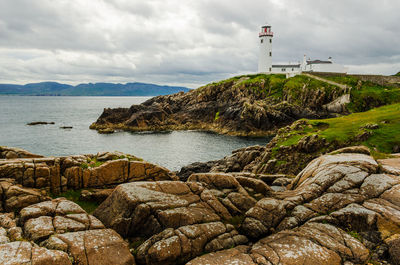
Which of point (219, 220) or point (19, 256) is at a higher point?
point (19, 256)

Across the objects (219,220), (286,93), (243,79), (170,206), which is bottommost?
(219,220)

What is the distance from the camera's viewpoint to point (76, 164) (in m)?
22.1

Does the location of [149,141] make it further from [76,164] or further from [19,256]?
[19,256]

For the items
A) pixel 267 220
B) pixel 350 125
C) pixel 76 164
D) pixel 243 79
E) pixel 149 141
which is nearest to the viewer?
pixel 267 220

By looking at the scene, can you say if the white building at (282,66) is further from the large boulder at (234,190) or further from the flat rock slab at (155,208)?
the flat rock slab at (155,208)

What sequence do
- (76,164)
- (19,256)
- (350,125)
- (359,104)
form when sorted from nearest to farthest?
(19,256) → (76,164) → (350,125) → (359,104)

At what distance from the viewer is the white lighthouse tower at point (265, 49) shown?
464ft

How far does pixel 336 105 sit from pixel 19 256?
4832 inches

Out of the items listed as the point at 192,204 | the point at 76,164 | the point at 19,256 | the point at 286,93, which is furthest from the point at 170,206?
the point at 286,93

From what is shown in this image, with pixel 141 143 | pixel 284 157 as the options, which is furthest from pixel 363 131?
pixel 141 143

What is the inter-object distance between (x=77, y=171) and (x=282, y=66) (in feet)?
498

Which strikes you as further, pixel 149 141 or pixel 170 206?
pixel 149 141

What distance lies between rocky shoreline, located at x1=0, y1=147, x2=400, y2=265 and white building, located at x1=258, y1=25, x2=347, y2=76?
133m

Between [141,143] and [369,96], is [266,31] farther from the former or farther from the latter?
[141,143]
